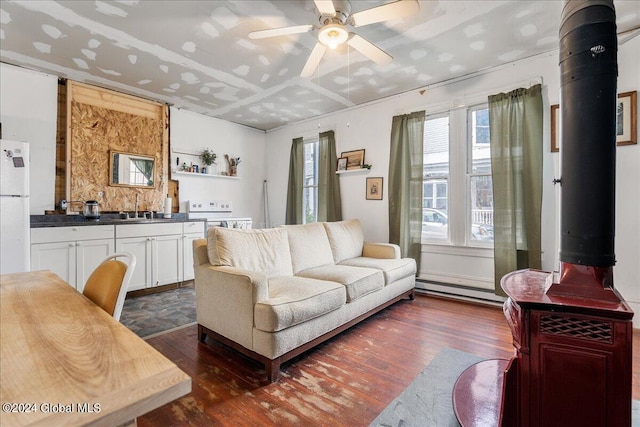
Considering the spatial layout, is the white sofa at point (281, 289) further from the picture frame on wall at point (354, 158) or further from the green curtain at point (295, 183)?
the green curtain at point (295, 183)

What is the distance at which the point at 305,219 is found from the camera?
5.39 m

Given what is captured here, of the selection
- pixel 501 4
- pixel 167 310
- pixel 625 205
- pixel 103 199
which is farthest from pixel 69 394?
pixel 103 199

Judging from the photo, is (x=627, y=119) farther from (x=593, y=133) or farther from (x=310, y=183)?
(x=310, y=183)

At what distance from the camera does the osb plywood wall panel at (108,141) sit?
3.76 metres

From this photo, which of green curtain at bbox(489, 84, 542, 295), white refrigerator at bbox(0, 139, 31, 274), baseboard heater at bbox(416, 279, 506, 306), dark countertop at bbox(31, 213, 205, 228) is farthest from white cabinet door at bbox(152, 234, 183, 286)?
green curtain at bbox(489, 84, 542, 295)

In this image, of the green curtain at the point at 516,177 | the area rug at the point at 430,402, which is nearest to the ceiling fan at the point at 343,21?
the green curtain at the point at 516,177

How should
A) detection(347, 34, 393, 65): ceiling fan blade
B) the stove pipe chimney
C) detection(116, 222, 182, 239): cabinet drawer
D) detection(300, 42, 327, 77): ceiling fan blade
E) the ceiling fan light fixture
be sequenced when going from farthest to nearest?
detection(116, 222, 182, 239): cabinet drawer
detection(300, 42, 327, 77): ceiling fan blade
detection(347, 34, 393, 65): ceiling fan blade
the ceiling fan light fixture
the stove pipe chimney

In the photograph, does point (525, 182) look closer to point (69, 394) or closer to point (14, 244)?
point (69, 394)

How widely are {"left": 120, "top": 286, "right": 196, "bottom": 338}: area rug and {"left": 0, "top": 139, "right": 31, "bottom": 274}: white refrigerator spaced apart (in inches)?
41.3

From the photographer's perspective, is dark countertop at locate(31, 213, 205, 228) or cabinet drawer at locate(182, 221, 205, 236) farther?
cabinet drawer at locate(182, 221, 205, 236)

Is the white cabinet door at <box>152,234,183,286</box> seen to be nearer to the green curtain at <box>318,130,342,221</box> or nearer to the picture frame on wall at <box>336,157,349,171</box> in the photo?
the green curtain at <box>318,130,342,221</box>

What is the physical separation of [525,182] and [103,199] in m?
5.14

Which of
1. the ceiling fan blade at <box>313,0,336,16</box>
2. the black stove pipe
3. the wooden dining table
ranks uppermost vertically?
the ceiling fan blade at <box>313,0,336,16</box>

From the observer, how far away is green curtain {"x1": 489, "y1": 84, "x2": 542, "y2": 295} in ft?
10.0
